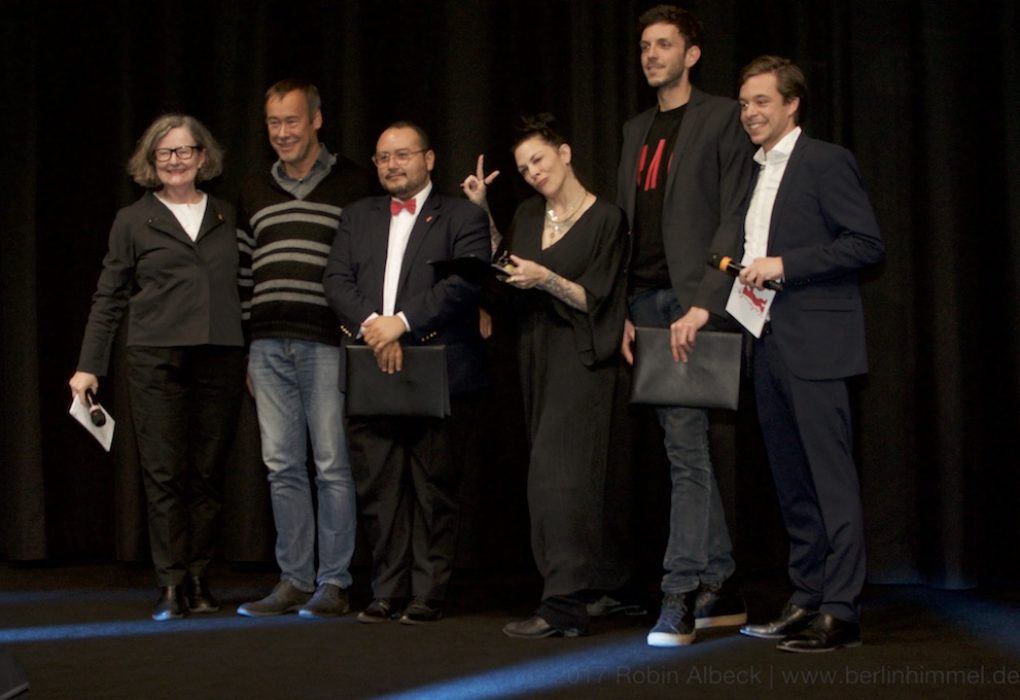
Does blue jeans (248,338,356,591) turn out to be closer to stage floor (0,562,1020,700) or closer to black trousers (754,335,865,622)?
stage floor (0,562,1020,700)

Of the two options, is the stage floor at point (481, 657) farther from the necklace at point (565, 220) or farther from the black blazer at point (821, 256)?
the necklace at point (565, 220)

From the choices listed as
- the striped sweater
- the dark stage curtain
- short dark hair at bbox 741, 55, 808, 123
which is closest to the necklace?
short dark hair at bbox 741, 55, 808, 123

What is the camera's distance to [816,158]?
120 inches

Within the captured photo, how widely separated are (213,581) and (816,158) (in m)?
2.60

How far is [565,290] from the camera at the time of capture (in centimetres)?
313

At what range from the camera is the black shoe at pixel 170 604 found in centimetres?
352

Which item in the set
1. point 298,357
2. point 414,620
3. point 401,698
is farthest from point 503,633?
point 298,357

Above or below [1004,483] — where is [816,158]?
above

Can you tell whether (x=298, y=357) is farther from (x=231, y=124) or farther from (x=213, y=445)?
(x=231, y=124)

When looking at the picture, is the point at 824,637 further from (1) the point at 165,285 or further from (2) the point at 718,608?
(1) the point at 165,285

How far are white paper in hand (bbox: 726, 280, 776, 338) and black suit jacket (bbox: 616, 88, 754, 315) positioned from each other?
9cm

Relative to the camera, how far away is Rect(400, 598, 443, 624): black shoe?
11.1ft

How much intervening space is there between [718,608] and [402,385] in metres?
1.09

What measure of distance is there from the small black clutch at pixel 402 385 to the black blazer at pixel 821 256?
0.94 m
